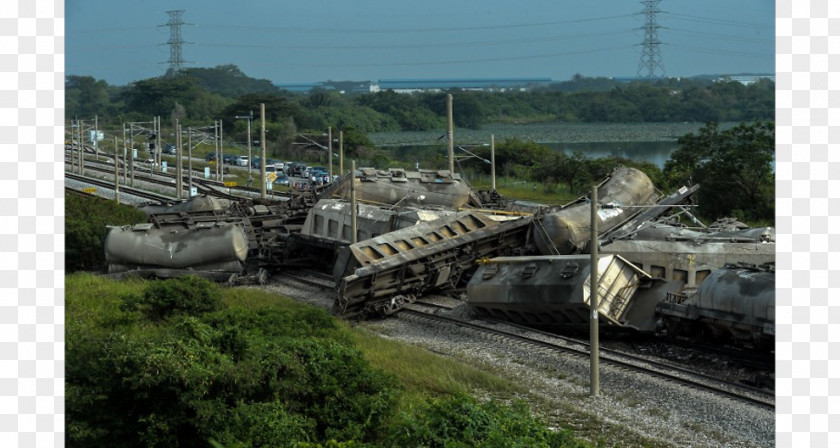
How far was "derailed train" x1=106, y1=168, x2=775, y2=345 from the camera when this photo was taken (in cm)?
3052

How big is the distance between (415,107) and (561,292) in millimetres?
131168

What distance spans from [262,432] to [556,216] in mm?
20220

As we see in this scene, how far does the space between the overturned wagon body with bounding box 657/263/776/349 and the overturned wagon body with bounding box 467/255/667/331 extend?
1.22 metres

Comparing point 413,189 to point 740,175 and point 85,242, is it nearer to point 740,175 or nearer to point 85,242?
point 85,242

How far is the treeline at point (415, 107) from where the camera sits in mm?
130375

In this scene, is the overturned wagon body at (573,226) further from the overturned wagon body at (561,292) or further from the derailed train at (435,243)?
the overturned wagon body at (561,292)

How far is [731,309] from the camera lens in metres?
24.9

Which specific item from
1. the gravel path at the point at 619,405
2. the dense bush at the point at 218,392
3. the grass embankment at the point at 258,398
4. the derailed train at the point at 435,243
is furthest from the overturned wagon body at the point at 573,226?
the dense bush at the point at 218,392

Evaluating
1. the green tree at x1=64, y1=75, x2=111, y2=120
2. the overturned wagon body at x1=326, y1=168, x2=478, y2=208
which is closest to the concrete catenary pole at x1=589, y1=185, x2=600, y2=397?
the overturned wagon body at x1=326, y1=168, x2=478, y2=208

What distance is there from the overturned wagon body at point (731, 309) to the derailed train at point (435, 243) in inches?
7.1

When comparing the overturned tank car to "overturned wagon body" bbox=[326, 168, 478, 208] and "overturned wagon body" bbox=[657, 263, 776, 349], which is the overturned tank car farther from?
"overturned wagon body" bbox=[657, 263, 776, 349]

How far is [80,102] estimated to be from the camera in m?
192

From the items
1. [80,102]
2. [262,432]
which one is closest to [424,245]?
[262,432]

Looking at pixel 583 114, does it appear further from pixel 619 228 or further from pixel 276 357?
pixel 276 357
